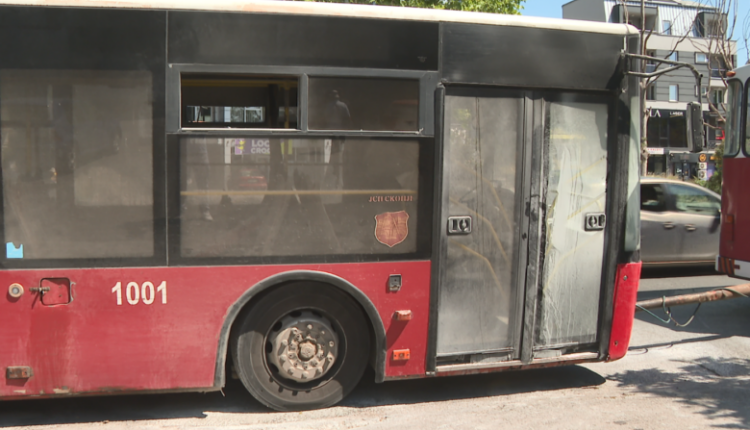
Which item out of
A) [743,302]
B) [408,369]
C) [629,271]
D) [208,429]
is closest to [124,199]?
[208,429]

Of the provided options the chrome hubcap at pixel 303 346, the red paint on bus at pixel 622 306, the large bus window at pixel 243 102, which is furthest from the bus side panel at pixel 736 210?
the large bus window at pixel 243 102

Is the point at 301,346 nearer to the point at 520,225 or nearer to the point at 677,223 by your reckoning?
the point at 520,225

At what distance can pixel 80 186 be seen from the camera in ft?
14.4

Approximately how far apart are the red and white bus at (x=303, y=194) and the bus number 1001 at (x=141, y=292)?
0.05 ft

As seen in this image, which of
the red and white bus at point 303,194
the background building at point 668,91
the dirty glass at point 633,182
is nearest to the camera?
the red and white bus at point 303,194

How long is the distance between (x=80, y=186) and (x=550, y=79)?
11.5 ft

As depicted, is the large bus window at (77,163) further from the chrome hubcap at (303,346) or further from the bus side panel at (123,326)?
the chrome hubcap at (303,346)

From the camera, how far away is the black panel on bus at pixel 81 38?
426 cm

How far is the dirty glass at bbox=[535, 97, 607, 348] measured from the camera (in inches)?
205

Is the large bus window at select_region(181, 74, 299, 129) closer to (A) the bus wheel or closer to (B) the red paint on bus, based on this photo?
(A) the bus wheel

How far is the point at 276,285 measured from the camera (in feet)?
15.5

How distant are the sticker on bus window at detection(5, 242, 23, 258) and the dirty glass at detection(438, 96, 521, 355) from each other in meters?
2.93

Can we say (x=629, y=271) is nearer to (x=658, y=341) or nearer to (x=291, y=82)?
(x=658, y=341)

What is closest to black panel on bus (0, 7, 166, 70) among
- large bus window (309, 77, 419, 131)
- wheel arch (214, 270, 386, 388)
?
large bus window (309, 77, 419, 131)
